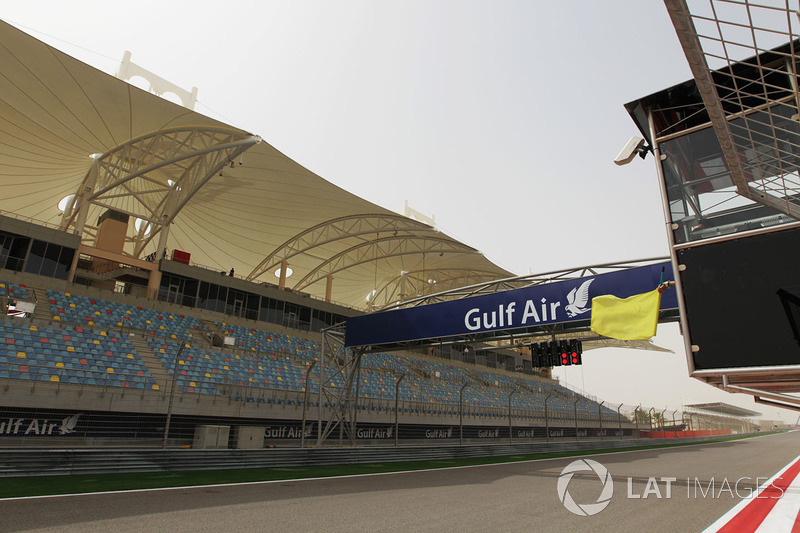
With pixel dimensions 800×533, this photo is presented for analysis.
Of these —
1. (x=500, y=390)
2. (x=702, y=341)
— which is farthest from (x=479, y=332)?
(x=500, y=390)

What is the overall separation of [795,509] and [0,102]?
93.2 ft

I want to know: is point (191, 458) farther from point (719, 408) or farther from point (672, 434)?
point (719, 408)

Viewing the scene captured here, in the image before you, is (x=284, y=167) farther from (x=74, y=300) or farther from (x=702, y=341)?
(x=702, y=341)

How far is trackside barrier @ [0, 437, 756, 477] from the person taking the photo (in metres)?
9.14

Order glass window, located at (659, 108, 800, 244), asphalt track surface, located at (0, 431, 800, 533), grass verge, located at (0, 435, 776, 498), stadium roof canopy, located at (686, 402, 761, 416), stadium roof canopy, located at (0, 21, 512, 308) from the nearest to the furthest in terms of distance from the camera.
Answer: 1. glass window, located at (659, 108, 800, 244)
2. asphalt track surface, located at (0, 431, 800, 533)
3. grass verge, located at (0, 435, 776, 498)
4. stadium roof canopy, located at (0, 21, 512, 308)
5. stadium roof canopy, located at (686, 402, 761, 416)

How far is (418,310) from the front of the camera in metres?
15.4

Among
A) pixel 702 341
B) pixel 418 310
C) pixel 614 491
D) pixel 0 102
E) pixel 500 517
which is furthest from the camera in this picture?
pixel 0 102

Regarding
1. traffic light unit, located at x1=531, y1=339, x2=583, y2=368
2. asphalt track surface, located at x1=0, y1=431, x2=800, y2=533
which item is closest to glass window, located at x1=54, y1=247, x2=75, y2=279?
asphalt track surface, located at x1=0, y1=431, x2=800, y2=533

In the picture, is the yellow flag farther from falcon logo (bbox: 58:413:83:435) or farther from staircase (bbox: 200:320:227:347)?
staircase (bbox: 200:320:227:347)

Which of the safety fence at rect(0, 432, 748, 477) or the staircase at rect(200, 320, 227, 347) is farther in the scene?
the staircase at rect(200, 320, 227, 347)

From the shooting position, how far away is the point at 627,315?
372 centimetres

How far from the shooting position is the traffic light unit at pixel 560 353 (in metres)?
13.8

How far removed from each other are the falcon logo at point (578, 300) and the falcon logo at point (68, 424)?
52.5 ft

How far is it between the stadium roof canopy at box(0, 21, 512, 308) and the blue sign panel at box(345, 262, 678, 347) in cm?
1168
